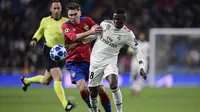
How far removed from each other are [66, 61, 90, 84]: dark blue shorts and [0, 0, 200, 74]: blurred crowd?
1269 centimetres

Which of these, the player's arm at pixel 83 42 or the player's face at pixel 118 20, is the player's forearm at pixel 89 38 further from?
the player's face at pixel 118 20

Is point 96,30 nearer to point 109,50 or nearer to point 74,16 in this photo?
point 109,50

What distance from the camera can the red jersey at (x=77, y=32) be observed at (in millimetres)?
10938

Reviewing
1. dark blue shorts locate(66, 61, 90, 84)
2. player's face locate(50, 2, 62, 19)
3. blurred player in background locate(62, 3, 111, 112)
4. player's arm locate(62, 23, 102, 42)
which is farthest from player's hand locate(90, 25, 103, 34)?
player's face locate(50, 2, 62, 19)

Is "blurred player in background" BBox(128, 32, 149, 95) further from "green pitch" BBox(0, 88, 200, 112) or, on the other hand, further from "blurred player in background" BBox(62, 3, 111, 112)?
"blurred player in background" BBox(62, 3, 111, 112)

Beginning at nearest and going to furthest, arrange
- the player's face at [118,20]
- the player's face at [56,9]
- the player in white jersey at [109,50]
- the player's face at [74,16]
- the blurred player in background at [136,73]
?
1. the player's face at [118,20]
2. the player in white jersey at [109,50]
3. the player's face at [74,16]
4. the player's face at [56,9]
5. the blurred player in background at [136,73]

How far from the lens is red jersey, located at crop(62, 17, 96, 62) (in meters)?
10.9

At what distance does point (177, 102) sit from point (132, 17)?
9968mm

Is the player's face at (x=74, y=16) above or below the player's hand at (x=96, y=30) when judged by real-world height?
above

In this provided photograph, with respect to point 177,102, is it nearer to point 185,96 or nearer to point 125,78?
point 185,96

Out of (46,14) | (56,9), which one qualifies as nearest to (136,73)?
(46,14)

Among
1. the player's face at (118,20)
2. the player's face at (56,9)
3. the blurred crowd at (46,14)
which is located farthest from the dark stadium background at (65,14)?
the player's face at (118,20)

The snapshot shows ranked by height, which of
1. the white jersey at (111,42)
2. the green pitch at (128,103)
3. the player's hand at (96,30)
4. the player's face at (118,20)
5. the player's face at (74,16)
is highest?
the player's face at (74,16)

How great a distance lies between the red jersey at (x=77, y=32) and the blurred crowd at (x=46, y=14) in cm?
1269
